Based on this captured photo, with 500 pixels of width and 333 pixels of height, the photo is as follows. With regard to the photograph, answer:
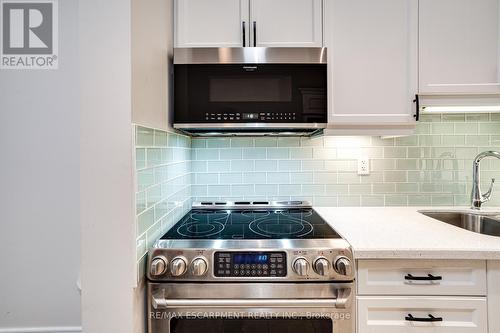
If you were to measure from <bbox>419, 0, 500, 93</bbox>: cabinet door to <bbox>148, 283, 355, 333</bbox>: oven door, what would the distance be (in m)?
1.13

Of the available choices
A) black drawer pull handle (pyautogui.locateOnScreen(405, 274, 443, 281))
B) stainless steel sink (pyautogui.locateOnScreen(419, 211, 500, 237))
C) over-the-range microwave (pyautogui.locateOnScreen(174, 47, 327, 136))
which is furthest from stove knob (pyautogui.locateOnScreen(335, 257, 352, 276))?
stainless steel sink (pyautogui.locateOnScreen(419, 211, 500, 237))

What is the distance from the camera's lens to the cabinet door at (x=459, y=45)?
1.42m

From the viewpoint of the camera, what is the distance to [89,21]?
92 cm

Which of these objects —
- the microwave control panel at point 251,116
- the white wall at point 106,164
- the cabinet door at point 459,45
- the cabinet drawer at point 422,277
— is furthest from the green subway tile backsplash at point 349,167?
the white wall at point 106,164

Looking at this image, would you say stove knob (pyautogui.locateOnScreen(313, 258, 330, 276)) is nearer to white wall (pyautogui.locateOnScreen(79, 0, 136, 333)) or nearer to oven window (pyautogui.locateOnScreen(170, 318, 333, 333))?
oven window (pyautogui.locateOnScreen(170, 318, 333, 333))

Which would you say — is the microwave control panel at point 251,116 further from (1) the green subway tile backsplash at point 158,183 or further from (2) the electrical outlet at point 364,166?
(2) the electrical outlet at point 364,166

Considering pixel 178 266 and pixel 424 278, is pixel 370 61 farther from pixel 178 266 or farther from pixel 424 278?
pixel 178 266

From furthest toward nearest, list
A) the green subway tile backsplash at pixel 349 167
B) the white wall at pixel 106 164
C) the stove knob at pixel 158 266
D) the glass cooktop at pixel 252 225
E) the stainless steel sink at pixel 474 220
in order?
the green subway tile backsplash at pixel 349 167, the stainless steel sink at pixel 474 220, the glass cooktop at pixel 252 225, the stove knob at pixel 158 266, the white wall at pixel 106 164

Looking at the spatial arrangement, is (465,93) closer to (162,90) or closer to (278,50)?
(278,50)

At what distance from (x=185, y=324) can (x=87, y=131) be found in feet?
2.59

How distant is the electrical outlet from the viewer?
1783mm

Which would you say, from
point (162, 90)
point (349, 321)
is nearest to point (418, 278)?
point (349, 321)

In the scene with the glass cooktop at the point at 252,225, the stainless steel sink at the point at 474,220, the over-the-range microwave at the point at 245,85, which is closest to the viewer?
the glass cooktop at the point at 252,225

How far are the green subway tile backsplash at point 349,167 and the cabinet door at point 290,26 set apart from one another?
1.95 ft
